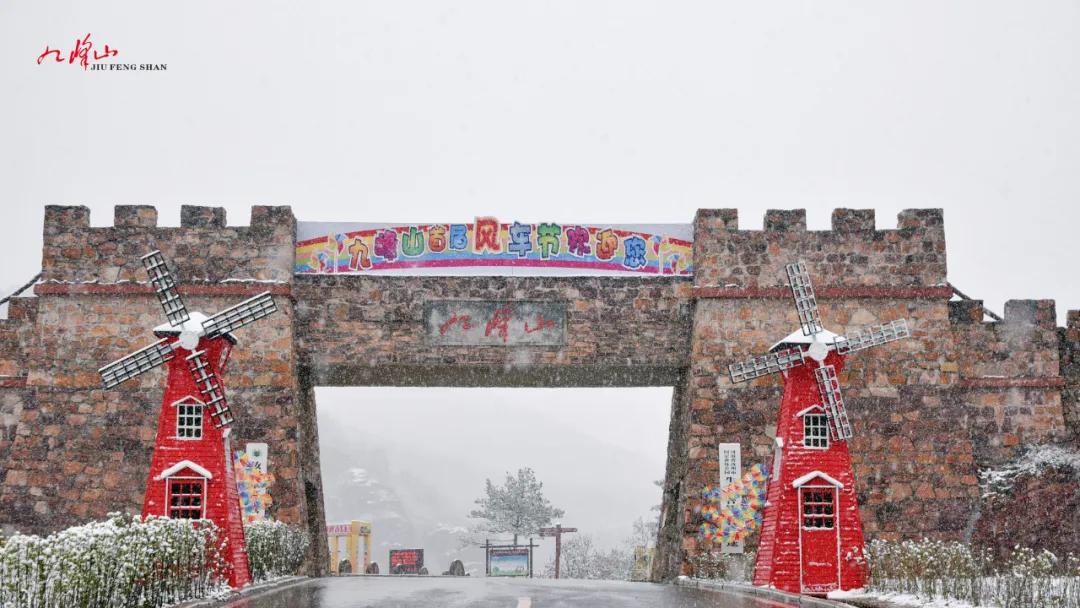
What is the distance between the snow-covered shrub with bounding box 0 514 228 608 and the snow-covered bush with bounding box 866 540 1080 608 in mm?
9525

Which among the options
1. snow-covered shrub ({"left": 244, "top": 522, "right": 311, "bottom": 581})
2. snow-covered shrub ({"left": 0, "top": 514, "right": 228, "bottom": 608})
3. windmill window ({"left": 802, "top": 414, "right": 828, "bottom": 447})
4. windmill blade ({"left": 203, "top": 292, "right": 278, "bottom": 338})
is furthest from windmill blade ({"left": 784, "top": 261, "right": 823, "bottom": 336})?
snow-covered shrub ({"left": 0, "top": 514, "right": 228, "bottom": 608})

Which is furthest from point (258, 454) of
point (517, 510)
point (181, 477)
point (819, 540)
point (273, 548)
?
point (517, 510)

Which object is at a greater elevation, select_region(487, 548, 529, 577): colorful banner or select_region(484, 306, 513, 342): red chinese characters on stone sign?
select_region(484, 306, 513, 342): red chinese characters on stone sign

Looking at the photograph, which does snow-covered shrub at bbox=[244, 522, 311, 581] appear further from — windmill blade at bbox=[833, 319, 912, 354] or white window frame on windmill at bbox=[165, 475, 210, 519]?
windmill blade at bbox=[833, 319, 912, 354]

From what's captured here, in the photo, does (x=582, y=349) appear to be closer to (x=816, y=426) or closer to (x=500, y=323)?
(x=500, y=323)

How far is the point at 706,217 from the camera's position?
24531 millimetres

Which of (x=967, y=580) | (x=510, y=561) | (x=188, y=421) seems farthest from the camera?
(x=510, y=561)

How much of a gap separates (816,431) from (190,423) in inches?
392

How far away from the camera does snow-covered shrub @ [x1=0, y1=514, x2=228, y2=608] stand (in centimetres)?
1016

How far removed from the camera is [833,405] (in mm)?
16594

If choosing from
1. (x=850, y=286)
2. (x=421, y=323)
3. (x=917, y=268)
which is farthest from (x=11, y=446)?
(x=917, y=268)

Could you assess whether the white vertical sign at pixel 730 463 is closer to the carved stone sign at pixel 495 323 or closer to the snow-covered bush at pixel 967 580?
the carved stone sign at pixel 495 323

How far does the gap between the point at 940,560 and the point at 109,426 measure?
1776 centimetres

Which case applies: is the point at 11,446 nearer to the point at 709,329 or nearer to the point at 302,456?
the point at 302,456
